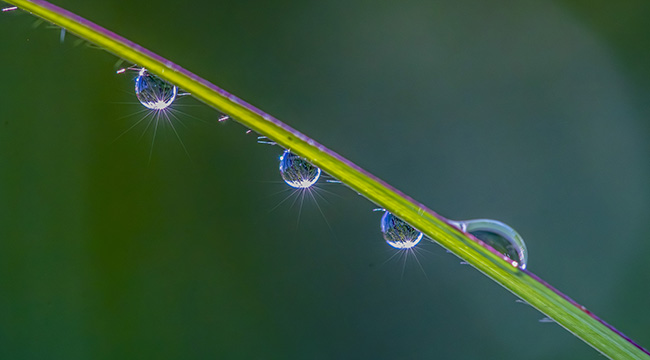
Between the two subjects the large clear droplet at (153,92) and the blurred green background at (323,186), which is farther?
the blurred green background at (323,186)

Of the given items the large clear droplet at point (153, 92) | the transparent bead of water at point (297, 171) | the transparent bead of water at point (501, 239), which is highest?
the large clear droplet at point (153, 92)

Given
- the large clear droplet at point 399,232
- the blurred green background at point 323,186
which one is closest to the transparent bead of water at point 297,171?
the large clear droplet at point 399,232

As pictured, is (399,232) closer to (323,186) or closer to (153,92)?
(153,92)

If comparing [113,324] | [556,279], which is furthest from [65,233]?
[556,279]

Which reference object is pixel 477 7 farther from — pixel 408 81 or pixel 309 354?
pixel 309 354

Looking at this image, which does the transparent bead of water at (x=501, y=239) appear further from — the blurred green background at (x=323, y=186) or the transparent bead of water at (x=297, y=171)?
the blurred green background at (x=323, y=186)

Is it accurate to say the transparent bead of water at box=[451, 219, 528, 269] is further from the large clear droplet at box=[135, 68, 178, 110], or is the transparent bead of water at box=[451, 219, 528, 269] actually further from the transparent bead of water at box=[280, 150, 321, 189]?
the large clear droplet at box=[135, 68, 178, 110]
